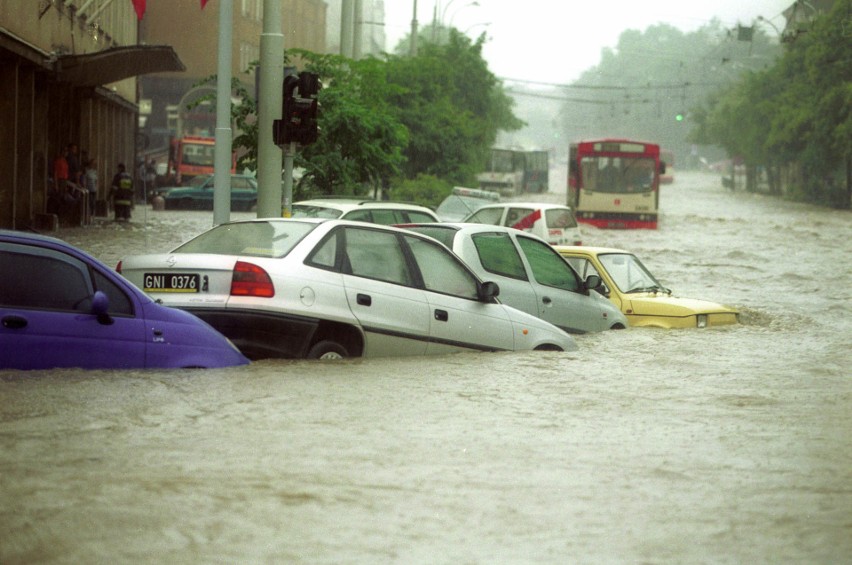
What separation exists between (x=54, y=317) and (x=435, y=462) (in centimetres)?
283

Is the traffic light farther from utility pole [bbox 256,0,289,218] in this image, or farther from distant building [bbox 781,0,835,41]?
distant building [bbox 781,0,835,41]

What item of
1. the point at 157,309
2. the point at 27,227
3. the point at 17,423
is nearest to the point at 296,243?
the point at 157,309

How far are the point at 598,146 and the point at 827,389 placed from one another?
104 ft

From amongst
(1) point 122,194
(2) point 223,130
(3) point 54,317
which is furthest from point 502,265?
(1) point 122,194

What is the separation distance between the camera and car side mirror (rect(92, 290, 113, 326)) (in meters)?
8.63

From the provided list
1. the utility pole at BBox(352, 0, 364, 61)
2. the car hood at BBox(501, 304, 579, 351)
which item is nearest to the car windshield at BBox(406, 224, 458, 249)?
the car hood at BBox(501, 304, 579, 351)

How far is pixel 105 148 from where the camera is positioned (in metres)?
44.5

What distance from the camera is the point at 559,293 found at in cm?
1441

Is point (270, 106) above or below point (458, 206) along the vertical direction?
above

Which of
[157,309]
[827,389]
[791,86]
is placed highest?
[791,86]

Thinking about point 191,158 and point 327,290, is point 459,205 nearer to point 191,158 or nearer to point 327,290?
point 327,290

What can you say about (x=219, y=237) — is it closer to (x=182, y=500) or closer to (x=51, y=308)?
(x=51, y=308)

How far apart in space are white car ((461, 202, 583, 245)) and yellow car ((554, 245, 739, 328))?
8.68 m

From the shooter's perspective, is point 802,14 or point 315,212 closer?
point 315,212
